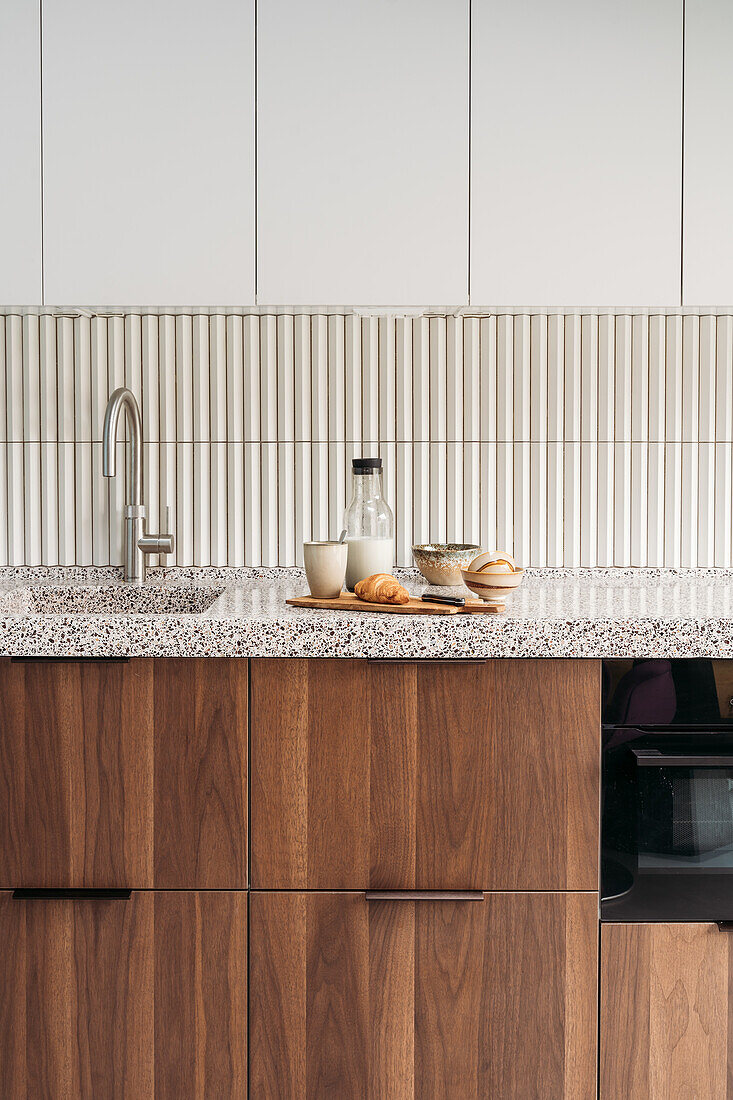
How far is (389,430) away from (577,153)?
2.19 ft

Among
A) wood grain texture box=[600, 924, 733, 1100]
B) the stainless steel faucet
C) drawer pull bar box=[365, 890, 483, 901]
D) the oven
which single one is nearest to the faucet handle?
the stainless steel faucet

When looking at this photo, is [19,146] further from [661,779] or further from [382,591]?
[661,779]

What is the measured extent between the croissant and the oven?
13.9 inches

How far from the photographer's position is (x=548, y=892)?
124 centimetres

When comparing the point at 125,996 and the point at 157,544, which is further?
the point at 157,544

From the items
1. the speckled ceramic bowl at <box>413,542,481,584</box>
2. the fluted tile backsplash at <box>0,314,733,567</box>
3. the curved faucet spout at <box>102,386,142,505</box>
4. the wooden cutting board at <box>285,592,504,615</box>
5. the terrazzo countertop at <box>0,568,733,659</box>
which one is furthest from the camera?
the fluted tile backsplash at <box>0,314,733,567</box>

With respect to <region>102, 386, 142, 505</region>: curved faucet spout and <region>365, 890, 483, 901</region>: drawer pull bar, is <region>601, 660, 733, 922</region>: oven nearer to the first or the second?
<region>365, 890, 483, 901</region>: drawer pull bar

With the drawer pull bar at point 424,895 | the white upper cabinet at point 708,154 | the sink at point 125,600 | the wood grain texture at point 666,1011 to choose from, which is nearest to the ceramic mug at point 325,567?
the sink at point 125,600

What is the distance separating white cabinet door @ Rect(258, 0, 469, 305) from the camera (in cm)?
153

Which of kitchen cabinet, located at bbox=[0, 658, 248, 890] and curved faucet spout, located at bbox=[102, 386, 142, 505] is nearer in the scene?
kitchen cabinet, located at bbox=[0, 658, 248, 890]

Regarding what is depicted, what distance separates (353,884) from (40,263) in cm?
123

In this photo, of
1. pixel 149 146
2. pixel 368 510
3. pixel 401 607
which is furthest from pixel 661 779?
pixel 149 146

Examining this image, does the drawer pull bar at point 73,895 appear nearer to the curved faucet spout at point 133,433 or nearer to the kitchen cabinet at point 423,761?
the kitchen cabinet at point 423,761

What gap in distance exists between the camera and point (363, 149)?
5.04ft
